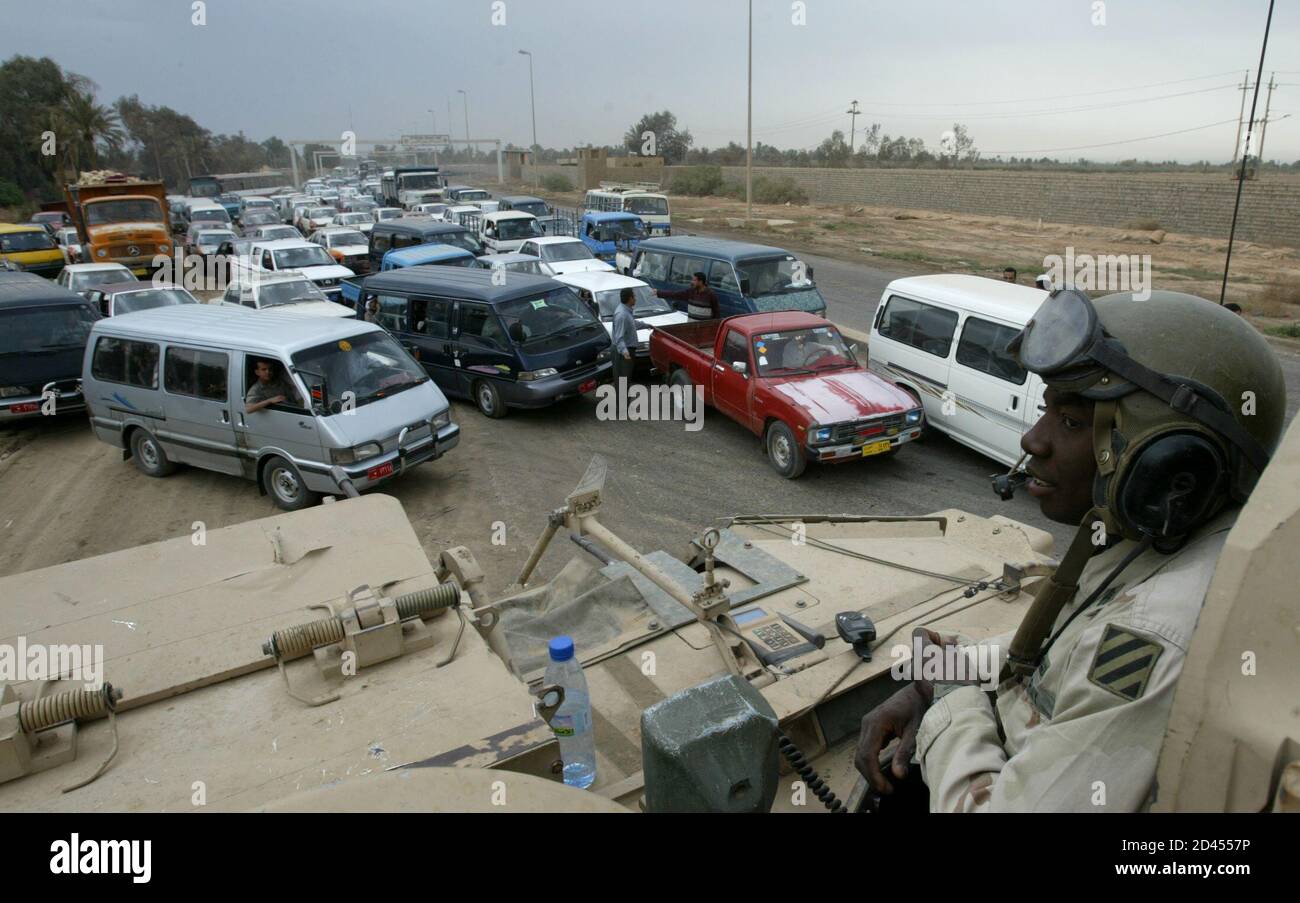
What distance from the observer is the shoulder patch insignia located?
140 cm

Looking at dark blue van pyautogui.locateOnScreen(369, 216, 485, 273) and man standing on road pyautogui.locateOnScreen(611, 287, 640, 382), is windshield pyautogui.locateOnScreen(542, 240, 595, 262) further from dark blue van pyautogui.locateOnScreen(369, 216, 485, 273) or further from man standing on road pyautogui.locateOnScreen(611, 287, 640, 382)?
man standing on road pyautogui.locateOnScreen(611, 287, 640, 382)

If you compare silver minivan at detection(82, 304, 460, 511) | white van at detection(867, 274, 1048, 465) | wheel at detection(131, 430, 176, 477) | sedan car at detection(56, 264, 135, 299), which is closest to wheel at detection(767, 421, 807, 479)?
white van at detection(867, 274, 1048, 465)

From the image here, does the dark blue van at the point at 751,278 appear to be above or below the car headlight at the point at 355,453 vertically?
above

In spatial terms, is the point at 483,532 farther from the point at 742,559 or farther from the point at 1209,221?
the point at 1209,221

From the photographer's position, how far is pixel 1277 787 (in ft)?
3.47

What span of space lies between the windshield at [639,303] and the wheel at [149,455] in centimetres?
719

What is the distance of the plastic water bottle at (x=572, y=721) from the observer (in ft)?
8.10

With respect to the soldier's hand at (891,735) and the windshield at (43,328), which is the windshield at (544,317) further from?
the soldier's hand at (891,735)

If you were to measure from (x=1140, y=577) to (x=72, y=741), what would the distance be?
2.71m

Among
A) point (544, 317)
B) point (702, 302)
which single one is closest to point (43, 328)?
point (544, 317)

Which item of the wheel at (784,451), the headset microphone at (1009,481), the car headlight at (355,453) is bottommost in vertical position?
the wheel at (784,451)

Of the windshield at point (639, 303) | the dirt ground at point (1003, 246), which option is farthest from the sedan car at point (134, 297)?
the dirt ground at point (1003, 246)

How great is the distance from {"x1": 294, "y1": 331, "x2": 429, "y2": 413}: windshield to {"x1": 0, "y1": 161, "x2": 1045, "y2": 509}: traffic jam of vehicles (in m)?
0.02
